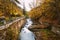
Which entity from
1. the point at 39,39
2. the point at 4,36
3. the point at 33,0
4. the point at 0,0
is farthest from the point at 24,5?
the point at 4,36

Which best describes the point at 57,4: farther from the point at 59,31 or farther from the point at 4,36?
the point at 4,36

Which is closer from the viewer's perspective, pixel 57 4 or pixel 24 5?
pixel 57 4

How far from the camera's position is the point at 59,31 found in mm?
16812

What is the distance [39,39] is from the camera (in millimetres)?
18797

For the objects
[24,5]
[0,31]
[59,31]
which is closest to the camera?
[0,31]

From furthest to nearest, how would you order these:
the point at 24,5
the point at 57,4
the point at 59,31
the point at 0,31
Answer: the point at 24,5 < the point at 57,4 < the point at 59,31 < the point at 0,31

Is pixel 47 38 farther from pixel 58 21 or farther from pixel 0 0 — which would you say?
pixel 0 0

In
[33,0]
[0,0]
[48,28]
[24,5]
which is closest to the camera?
[48,28]

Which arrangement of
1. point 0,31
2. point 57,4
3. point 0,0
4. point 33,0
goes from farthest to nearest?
1. point 33,0
2. point 0,0
3. point 57,4
4. point 0,31


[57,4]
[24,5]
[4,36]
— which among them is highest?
[57,4]

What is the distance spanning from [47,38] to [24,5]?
41637 millimetres

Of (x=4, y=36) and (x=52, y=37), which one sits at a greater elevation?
(x=4, y=36)

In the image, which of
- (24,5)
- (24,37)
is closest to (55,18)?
(24,37)

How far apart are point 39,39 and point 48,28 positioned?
3457mm
